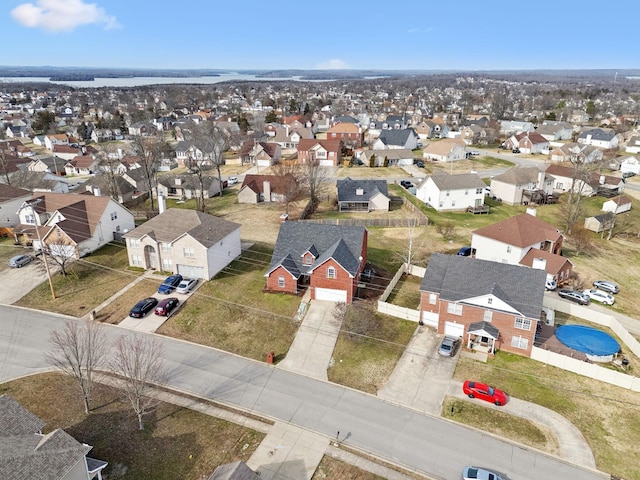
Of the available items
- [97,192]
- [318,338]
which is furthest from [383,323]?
[97,192]

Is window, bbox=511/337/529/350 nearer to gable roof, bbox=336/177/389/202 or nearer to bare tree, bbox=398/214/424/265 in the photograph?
bare tree, bbox=398/214/424/265

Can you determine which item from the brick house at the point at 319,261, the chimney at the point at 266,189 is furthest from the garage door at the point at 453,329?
the chimney at the point at 266,189

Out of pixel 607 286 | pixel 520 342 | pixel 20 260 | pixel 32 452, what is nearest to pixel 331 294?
pixel 520 342

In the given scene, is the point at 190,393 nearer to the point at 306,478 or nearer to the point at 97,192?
the point at 306,478

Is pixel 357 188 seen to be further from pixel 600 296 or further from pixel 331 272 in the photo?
pixel 600 296

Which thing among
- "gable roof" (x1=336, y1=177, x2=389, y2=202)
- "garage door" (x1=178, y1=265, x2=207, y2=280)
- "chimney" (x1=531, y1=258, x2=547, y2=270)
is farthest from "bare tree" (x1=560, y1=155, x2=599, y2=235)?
"garage door" (x1=178, y1=265, x2=207, y2=280)
